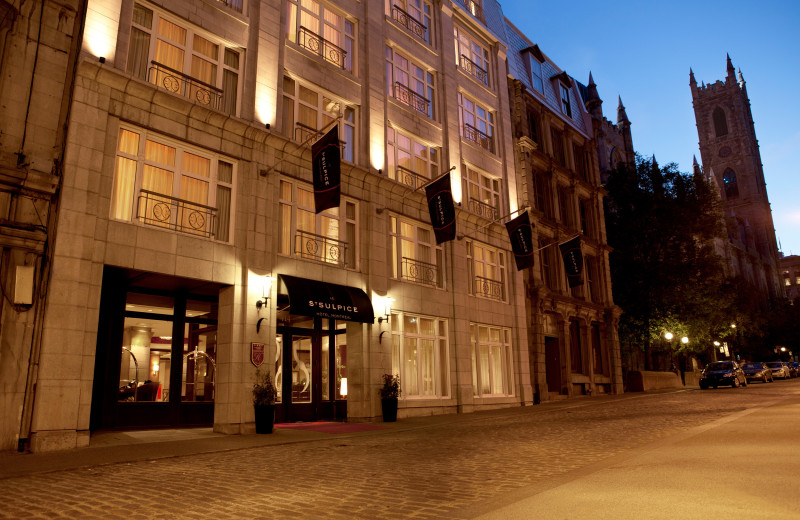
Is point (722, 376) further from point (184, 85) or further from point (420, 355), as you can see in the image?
point (184, 85)

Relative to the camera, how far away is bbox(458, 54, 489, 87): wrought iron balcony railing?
27448 millimetres

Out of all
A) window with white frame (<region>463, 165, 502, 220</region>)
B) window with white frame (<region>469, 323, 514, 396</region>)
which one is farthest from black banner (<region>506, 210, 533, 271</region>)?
window with white frame (<region>469, 323, 514, 396</region>)

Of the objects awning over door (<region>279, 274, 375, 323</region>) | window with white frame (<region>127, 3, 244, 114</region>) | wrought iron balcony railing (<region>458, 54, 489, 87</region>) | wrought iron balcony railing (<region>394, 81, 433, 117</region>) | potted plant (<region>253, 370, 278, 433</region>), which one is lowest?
potted plant (<region>253, 370, 278, 433</region>)

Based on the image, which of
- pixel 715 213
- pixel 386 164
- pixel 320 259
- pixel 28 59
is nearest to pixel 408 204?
pixel 386 164

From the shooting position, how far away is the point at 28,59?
42.2 ft

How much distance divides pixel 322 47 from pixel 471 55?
1081cm

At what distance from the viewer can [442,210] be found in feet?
66.4

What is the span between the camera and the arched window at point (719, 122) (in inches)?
5261

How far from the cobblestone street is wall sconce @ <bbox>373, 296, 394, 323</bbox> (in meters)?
6.57

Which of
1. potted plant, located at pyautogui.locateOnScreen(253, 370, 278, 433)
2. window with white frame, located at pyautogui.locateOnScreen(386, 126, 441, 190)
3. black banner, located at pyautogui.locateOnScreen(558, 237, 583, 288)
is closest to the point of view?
potted plant, located at pyautogui.locateOnScreen(253, 370, 278, 433)

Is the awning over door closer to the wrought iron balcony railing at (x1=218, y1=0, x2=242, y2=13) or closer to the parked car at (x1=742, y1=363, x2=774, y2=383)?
the wrought iron balcony railing at (x1=218, y1=0, x2=242, y2=13)

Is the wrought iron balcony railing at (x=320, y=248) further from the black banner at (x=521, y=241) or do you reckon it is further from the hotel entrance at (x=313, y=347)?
the black banner at (x=521, y=241)

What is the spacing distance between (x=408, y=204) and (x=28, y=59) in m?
12.9

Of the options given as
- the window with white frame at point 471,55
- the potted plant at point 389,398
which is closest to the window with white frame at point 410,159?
the window with white frame at point 471,55
